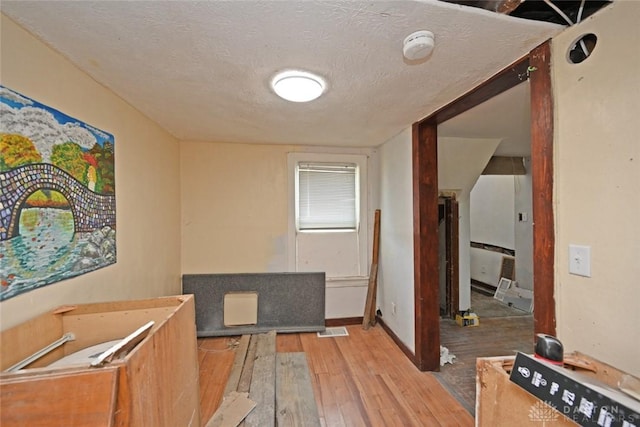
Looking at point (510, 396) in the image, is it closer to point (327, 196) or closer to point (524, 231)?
point (327, 196)

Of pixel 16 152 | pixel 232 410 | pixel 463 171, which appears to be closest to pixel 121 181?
pixel 16 152

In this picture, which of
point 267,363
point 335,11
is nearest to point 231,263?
point 267,363

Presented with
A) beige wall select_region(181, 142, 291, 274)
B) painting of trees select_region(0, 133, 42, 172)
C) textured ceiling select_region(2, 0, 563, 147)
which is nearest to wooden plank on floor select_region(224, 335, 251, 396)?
beige wall select_region(181, 142, 291, 274)

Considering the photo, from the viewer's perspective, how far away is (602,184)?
40.0 inches

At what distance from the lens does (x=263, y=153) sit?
3.17 metres

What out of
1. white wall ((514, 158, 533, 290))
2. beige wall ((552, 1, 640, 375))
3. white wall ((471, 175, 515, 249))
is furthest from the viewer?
white wall ((471, 175, 515, 249))

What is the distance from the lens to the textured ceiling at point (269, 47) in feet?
3.38

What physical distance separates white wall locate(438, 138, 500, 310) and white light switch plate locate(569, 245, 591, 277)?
2.20 m

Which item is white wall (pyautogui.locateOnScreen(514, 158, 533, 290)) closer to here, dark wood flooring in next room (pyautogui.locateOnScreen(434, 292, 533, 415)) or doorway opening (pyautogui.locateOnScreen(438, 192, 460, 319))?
dark wood flooring in next room (pyautogui.locateOnScreen(434, 292, 533, 415))

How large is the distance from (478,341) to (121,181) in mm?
3666

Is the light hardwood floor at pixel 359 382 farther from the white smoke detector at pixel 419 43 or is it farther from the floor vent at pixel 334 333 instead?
the white smoke detector at pixel 419 43

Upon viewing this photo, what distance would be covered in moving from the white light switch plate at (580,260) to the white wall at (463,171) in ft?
7.21

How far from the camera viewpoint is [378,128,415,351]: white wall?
2.54 m

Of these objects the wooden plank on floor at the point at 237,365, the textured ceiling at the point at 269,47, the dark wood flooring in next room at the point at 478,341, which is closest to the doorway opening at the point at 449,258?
the dark wood flooring in next room at the point at 478,341
